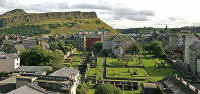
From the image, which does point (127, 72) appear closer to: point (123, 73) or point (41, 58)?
point (123, 73)

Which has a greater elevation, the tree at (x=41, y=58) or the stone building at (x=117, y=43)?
the stone building at (x=117, y=43)

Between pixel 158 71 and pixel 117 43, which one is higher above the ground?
pixel 117 43

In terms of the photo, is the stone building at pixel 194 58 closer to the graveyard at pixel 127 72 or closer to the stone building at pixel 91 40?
the graveyard at pixel 127 72

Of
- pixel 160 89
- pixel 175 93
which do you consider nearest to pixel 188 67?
pixel 160 89

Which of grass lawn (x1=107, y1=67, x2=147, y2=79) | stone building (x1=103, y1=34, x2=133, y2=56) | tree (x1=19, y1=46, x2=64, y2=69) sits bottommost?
grass lawn (x1=107, y1=67, x2=147, y2=79)

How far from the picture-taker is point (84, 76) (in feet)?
193

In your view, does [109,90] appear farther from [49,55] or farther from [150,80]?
[49,55]

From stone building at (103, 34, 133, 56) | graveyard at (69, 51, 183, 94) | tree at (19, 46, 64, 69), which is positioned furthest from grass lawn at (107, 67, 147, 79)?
stone building at (103, 34, 133, 56)

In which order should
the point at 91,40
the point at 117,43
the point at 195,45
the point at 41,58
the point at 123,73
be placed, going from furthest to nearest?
1. the point at 91,40
2. the point at 117,43
3. the point at 195,45
4. the point at 41,58
5. the point at 123,73

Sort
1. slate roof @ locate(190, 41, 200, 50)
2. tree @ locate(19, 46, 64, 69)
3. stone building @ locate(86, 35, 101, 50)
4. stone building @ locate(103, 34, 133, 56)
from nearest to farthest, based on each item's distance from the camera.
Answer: tree @ locate(19, 46, 64, 69) → slate roof @ locate(190, 41, 200, 50) → stone building @ locate(103, 34, 133, 56) → stone building @ locate(86, 35, 101, 50)

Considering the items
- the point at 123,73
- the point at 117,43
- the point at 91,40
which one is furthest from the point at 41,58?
the point at 91,40

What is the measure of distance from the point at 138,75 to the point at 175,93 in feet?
95.6

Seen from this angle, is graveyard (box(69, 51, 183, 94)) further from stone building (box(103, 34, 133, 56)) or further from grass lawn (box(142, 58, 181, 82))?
stone building (box(103, 34, 133, 56))

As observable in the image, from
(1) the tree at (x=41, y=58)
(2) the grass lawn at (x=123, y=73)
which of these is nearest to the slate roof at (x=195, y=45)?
(2) the grass lawn at (x=123, y=73)
